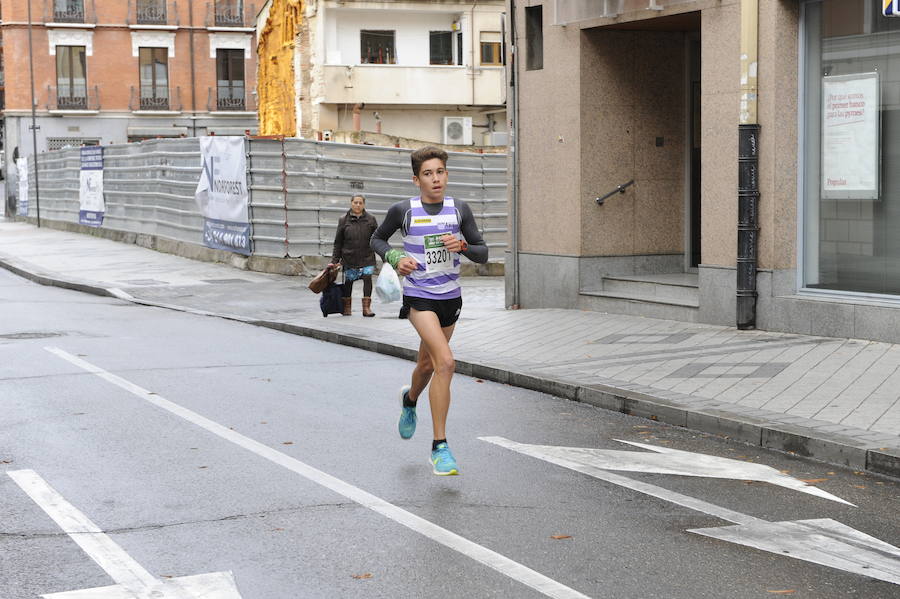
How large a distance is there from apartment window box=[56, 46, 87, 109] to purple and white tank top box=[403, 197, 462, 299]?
58145 mm

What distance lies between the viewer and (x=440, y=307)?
7.66 meters

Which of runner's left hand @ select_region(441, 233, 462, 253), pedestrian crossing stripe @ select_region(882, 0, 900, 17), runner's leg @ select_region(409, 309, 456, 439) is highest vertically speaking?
pedestrian crossing stripe @ select_region(882, 0, 900, 17)

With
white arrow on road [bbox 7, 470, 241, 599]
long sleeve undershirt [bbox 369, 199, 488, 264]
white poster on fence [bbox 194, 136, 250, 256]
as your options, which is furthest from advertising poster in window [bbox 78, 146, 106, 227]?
white arrow on road [bbox 7, 470, 241, 599]

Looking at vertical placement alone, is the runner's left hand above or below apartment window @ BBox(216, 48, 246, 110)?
below

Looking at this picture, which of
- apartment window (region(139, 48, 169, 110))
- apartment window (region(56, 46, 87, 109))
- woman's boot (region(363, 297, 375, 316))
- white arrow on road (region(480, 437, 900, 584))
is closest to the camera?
white arrow on road (region(480, 437, 900, 584))

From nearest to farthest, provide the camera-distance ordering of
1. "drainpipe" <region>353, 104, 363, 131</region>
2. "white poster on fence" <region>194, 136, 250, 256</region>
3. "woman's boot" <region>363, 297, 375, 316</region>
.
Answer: "woman's boot" <region>363, 297, 375, 316</region>, "white poster on fence" <region>194, 136, 250, 256</region>, "drainpipe" <region>353, 104, 363, 131</region>

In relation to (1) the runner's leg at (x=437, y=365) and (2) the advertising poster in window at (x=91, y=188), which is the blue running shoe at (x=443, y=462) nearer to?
(1) the runner's leg at (x=437, y=365)

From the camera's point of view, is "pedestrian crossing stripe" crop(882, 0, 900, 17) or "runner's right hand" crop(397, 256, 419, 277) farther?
"pedestrian crossing stripe" crop(882, 0, 900, 17)

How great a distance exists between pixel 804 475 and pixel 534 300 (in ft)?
30.4

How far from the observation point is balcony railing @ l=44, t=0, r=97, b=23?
62375 mm

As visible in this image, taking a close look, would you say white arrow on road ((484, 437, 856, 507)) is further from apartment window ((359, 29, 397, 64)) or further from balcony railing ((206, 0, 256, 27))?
balcony railing ((206, 0, 256, 27))

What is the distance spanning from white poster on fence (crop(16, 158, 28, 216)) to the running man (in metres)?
40.0

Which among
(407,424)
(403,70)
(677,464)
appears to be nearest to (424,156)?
(407,424)

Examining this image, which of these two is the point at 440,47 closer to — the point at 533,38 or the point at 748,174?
the point at 533,38
